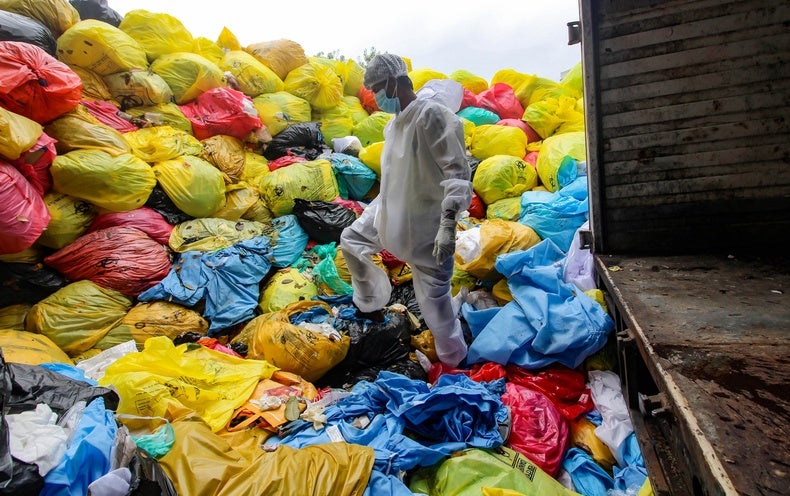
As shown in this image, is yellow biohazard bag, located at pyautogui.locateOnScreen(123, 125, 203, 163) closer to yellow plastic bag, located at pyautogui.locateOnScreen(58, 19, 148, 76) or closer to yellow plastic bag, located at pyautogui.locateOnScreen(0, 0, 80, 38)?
yellow plastic bag, located at pyautogui.locateOnScreen(58, 19, 148, 76)

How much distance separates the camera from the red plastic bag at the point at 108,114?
274 cm

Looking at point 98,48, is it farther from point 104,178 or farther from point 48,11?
point 104,178

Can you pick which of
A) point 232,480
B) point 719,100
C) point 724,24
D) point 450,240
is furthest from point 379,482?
point 724,24

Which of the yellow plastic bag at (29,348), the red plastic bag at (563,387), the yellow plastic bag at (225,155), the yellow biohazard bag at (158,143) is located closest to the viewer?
the yellow plastic bag at (29,348)

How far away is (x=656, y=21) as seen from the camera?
145 centimetres

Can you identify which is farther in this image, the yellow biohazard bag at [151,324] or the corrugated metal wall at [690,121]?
the yellow biohazard bag at [151,324]

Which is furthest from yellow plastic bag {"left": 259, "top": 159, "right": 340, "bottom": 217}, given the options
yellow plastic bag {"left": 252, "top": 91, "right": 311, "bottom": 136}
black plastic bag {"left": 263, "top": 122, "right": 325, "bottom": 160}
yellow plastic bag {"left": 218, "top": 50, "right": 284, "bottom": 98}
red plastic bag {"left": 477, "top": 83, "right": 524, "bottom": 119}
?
red plastic bag {"left": 477, "top": 83, "right": 524, "bottom": 119}

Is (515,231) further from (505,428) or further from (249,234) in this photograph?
(249,234)

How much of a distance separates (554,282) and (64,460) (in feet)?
6.76

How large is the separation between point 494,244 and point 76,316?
7.35ft

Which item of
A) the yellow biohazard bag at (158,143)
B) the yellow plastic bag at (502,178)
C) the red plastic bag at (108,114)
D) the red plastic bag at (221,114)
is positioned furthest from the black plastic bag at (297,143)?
the yellow plastic bag at (502,178)

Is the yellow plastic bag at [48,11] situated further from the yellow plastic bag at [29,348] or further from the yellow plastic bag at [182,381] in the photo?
the yellow plastic bag at [182,381]

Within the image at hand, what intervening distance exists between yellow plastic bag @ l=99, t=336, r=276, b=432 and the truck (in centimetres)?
148

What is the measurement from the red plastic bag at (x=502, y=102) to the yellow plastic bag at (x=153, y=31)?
110 inches
